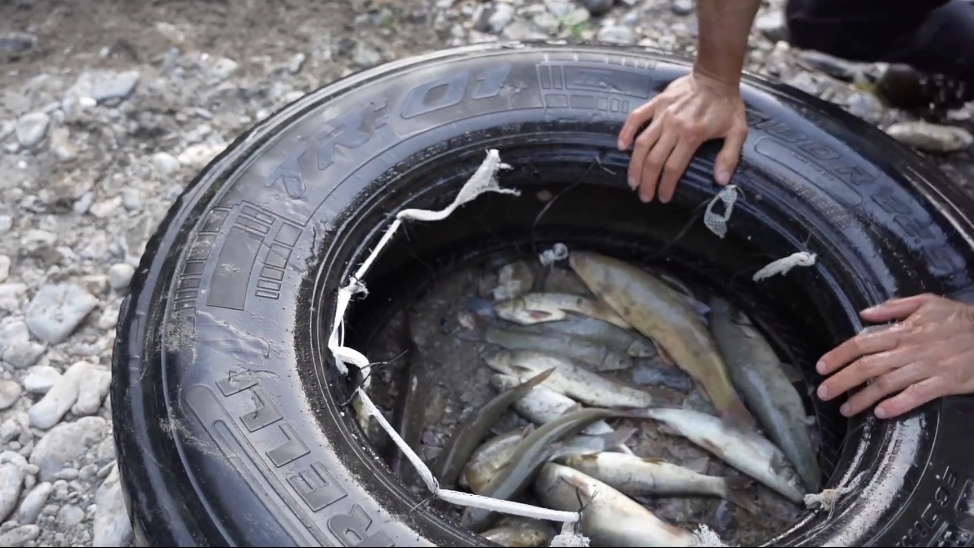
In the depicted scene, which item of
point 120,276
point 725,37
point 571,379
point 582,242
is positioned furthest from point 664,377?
point 120,276

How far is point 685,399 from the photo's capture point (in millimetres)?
2467

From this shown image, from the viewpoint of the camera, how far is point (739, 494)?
7.37ft

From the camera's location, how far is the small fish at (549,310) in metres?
2.64

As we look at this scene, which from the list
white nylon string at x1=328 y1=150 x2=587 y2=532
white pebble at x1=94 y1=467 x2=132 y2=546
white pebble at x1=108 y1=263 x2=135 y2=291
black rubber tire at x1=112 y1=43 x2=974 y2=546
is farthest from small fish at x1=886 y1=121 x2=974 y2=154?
A: white pebble at x1=94 y1=467 x2=132 y2=546

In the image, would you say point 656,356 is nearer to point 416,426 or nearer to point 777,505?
point 777,505

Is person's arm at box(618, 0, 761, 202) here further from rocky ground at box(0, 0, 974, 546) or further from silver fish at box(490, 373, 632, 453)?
rocky ground at box(0, 0, 974, 546)

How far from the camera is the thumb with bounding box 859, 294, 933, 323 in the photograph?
192cm

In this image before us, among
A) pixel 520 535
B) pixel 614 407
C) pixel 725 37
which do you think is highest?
pixel 725 37

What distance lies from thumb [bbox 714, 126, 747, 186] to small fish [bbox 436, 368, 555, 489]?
2.62ft

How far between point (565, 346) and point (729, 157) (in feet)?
2.71

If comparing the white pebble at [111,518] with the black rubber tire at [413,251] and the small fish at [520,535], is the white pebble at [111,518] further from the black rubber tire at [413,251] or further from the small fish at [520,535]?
the small fish at [520,535]

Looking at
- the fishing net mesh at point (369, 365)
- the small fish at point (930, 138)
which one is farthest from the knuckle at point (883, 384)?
the small fish at point (930, 138)

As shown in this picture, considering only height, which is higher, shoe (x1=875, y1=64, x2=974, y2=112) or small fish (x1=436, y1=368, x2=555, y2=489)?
shoe (x1=875, y1=64, x2=974, y2=112)

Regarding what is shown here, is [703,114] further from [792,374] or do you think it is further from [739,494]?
[739,494]
